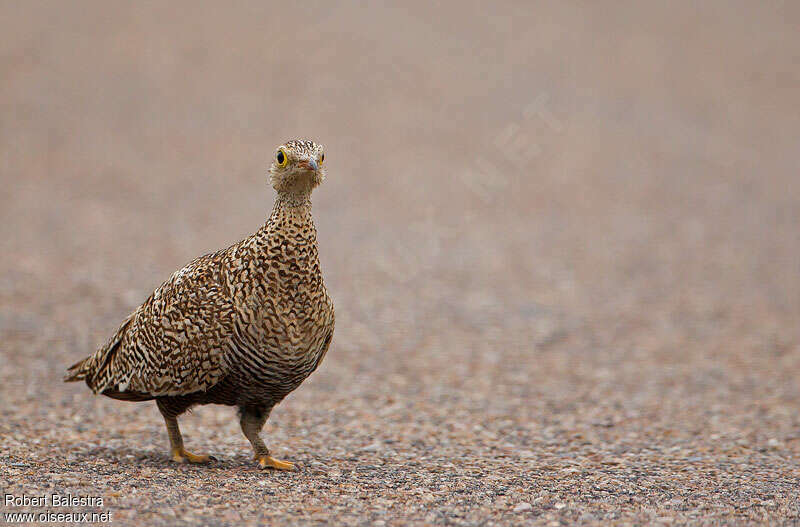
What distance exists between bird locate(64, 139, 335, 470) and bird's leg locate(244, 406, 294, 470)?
20 centimetres

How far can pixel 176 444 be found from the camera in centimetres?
660

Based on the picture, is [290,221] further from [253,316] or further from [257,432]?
[257,432]

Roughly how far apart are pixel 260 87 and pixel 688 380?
1453cm

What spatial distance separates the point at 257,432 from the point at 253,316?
1.08m

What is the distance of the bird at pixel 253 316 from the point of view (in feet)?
19.0

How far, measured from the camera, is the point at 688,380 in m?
10.9

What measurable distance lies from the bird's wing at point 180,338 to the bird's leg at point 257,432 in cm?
53

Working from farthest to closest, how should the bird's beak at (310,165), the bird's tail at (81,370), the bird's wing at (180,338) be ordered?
the bird's tail at (81,370)
the bird's wing at (180,338)
the bird's beak at (310,165)

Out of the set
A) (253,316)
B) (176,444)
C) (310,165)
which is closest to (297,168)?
(310,165)

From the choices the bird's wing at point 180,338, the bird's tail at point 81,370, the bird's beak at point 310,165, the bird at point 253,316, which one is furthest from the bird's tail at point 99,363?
the bird's beak at point 310,165

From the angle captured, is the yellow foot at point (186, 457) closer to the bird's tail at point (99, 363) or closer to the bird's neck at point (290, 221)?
the bird's tail at point (99, 363)

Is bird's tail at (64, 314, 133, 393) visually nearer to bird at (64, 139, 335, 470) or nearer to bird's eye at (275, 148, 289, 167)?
bird at (64, 139, 335, 470)

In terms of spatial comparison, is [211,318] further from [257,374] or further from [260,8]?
[260,8]

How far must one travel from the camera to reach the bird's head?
5750 mm
